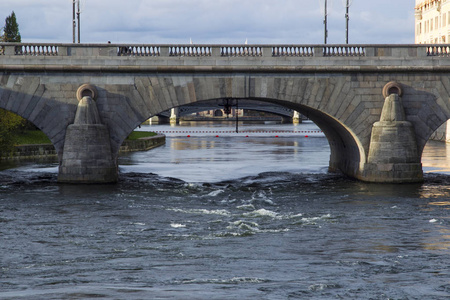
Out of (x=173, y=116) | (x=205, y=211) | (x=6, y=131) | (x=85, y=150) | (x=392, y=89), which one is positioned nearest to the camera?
(x=205, y=211)

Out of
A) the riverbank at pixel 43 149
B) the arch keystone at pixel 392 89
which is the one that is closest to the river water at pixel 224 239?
the arch keystone at pixel 392 89

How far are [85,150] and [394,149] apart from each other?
48.0 feet

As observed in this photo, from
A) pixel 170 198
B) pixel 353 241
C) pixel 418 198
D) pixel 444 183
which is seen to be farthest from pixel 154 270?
pixel 444 183

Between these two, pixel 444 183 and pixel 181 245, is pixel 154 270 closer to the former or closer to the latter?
pixel 181 245

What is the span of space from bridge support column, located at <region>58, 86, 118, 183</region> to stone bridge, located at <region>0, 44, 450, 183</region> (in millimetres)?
52

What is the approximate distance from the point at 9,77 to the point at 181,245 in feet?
60.6

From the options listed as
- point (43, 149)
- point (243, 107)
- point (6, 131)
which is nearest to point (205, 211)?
point (6, 131)

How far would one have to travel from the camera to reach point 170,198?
33.5 meters

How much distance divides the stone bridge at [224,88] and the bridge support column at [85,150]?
0.17ft

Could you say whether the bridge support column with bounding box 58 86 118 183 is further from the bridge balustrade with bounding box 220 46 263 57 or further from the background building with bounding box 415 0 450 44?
the background building with bounding box 415 0 450 44

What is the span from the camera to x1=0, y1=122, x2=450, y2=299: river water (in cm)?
1734

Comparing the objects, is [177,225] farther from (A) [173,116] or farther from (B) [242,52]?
(A) [173,116]

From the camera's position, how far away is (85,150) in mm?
36344

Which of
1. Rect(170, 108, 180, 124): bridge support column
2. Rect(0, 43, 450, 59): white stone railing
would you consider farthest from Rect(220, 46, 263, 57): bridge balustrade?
Rect(170, 108, 180, 124): bridge support column
